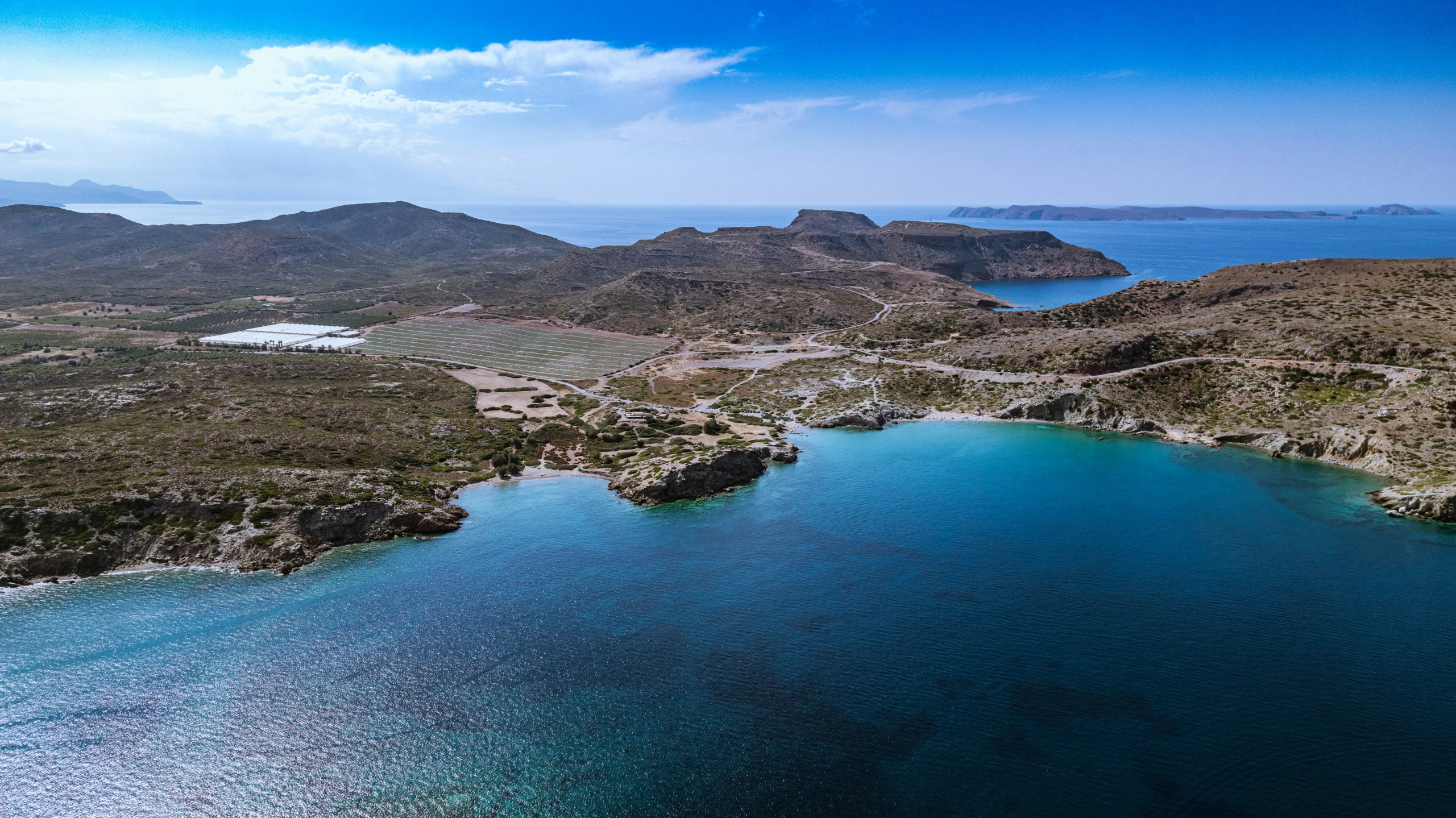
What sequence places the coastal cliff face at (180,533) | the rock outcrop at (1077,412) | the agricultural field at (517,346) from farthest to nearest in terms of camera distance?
the agricultural field at (517,346) < the rock outcrop at (1077,412) < the coastal cliff face at (180,533)

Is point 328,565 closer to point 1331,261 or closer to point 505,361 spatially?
point 505,361

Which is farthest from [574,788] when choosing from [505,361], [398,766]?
[505,361]

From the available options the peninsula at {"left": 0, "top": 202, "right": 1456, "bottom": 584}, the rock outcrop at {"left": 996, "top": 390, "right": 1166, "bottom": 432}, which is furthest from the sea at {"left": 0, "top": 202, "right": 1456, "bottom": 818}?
the rock outcrop at {"left": 996, "top": 390, "right": 1166, "bottom": 432}

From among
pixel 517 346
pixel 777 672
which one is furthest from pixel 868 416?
pixel 517 346

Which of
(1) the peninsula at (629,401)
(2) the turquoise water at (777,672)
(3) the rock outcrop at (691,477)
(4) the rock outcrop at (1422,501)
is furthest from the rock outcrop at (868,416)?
(4) the rock outcrop at (1422,501)

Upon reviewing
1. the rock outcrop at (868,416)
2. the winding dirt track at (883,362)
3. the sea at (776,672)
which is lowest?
the sea at (776,672)

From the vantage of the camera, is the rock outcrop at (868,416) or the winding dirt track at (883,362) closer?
the winding dirt track at (883,362)

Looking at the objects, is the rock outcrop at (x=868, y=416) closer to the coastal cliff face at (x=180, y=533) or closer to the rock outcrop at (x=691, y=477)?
the rock outcrop at (x=691, y=477)
